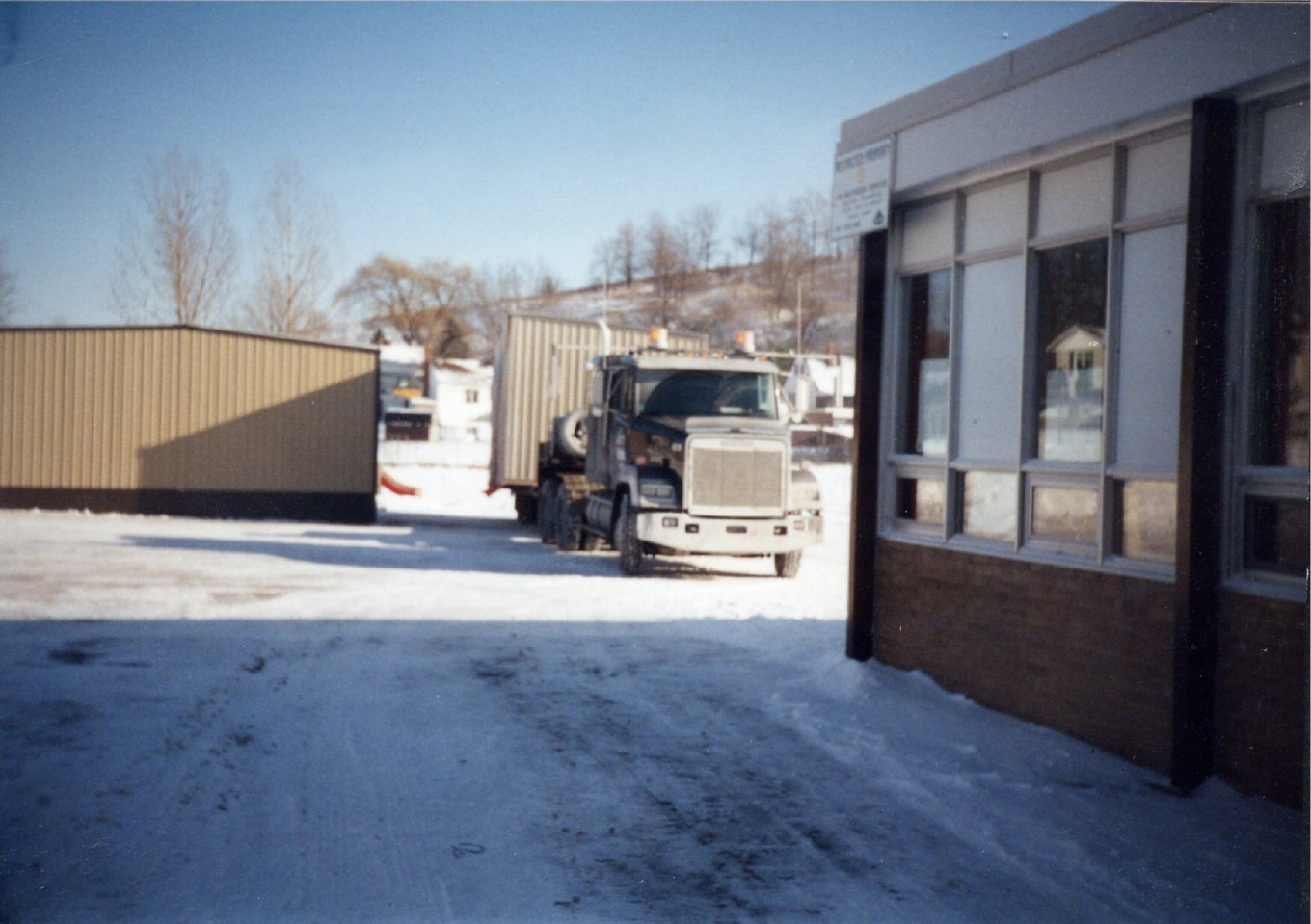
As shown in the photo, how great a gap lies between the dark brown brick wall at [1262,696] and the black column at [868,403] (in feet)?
10.3

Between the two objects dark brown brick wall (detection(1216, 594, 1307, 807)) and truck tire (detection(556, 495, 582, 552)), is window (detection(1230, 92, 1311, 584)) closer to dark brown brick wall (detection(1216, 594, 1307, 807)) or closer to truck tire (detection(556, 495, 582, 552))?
dark brown brick wall (detection(1216, 594, 1307, 807))

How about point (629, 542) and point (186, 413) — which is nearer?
point (629, 542)

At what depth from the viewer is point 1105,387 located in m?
6.34

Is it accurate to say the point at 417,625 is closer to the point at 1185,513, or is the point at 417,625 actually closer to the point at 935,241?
the point at 935,241

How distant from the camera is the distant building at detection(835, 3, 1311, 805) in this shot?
5.31m

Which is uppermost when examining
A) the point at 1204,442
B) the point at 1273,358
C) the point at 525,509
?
the point at 1273,358

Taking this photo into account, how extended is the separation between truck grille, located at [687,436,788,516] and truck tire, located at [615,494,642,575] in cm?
99

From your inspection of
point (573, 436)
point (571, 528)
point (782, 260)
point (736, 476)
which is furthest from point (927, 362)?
point (782, 260)

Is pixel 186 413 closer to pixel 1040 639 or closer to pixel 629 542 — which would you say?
pixel 629 542

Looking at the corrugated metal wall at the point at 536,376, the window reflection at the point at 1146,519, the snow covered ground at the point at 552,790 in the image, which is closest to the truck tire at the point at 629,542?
the snow covered ground at the point at 552,790

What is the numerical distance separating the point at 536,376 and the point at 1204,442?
52.2 feet

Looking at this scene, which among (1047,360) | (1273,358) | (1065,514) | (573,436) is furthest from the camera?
(573,436)

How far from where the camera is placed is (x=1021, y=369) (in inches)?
275

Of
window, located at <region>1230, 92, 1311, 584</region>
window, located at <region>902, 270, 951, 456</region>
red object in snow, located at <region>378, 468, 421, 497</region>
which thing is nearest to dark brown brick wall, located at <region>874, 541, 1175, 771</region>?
window, located at <region>1230, 92, 1311, 584</region>
